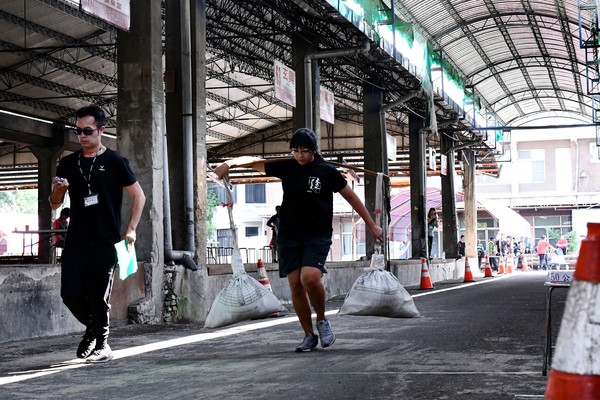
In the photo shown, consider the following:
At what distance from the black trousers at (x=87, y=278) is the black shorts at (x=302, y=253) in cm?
136

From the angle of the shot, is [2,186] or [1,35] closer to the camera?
[1,35]

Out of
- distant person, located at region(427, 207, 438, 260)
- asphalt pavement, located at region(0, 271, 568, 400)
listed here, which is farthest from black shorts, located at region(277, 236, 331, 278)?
distant person, located at region(427, 207, 438, 260)

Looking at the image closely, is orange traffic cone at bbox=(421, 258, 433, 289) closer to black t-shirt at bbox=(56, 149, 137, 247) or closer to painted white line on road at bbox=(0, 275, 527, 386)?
painted white line on road at bbox=(0, 275, 527, 386)

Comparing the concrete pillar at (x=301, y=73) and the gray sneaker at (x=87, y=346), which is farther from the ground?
the concrete pillar at (x=301, y=73)

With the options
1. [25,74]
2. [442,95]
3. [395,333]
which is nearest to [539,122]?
[442,95]

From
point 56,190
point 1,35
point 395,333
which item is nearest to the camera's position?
point 56,190

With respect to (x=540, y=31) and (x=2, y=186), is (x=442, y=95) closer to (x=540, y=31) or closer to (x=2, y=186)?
(x=540, y=31)

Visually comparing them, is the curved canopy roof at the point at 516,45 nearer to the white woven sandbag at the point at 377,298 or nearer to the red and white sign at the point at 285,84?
the red and white sign at the point at 285,84

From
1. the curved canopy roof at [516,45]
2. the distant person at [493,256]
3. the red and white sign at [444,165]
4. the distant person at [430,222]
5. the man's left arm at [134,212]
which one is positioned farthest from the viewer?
the distant person at [493,256]

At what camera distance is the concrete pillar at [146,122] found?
1196 cm

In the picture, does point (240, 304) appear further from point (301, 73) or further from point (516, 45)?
point (516, 45)

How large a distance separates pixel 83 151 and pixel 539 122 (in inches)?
2083

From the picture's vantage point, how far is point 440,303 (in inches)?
604

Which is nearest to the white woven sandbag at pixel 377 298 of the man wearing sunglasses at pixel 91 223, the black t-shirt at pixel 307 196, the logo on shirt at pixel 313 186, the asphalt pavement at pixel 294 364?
the asphalt pavement at pixel 294 364
